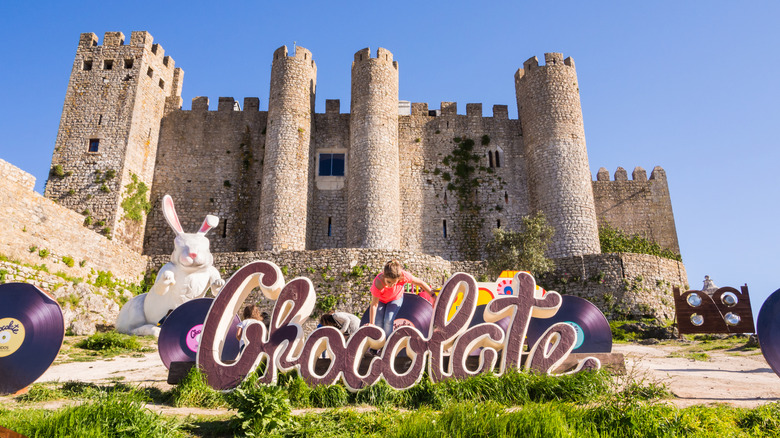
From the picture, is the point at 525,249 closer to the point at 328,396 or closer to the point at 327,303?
the point at 327,303

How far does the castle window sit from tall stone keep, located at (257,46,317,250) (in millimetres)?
1758

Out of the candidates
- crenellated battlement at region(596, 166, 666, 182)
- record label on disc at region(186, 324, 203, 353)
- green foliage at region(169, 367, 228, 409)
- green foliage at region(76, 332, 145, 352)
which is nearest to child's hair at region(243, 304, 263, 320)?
record label on disc at region(186, 324, 203, 353)

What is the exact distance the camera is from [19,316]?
616 cm

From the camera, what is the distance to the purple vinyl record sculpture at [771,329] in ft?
20.7

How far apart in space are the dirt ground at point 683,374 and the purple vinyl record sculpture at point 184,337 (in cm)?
44

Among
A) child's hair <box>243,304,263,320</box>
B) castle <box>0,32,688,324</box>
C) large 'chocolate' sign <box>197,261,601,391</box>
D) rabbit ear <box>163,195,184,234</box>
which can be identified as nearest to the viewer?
large 'chocolate' sign <box>197,261,601,391</box>

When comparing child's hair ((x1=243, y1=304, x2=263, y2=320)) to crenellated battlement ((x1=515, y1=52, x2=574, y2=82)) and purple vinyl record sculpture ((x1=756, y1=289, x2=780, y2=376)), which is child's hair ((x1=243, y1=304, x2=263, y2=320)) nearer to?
purple vinyl record sculpture ((x1=756, y1=289, x2=780, y2=376))

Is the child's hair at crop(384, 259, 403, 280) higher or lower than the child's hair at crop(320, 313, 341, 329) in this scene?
higher

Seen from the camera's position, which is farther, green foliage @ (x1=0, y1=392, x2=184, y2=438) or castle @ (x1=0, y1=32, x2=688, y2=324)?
castle @ (x1=0, y1=32, x2=688, y2=324)

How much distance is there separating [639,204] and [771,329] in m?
22.8

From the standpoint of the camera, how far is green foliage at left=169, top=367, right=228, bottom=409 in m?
5.79

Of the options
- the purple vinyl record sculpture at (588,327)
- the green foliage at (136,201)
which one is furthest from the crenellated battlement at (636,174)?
the green foliage at (136,201)

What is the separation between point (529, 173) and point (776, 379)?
18.7 meters

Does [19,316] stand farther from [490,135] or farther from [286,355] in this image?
[490,135]
